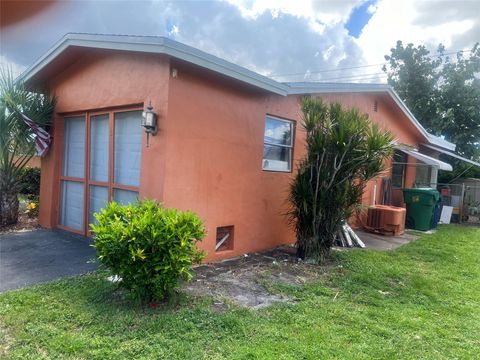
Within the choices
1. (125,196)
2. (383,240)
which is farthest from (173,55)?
(383,240)

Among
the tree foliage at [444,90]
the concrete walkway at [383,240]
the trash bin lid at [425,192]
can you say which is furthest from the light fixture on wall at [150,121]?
the tree foliage at [444,90]

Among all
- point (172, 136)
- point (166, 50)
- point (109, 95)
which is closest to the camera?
point (166, 50)

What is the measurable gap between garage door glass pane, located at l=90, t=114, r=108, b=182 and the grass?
8.83 ft

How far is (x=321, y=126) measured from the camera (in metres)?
6.60

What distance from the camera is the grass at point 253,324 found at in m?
3.28

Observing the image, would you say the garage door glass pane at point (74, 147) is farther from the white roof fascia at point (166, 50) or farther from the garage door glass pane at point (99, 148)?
the white roof fascia at point (166, 50)

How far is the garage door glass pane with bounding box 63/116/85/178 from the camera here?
777 cm

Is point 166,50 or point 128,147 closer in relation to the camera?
point 166,50

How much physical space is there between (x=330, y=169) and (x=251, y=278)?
258 centimetres

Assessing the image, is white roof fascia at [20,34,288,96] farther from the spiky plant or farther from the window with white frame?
the spiky plant

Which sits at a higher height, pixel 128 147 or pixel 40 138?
pixel 40 138

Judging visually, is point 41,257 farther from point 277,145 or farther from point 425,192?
point 425,192

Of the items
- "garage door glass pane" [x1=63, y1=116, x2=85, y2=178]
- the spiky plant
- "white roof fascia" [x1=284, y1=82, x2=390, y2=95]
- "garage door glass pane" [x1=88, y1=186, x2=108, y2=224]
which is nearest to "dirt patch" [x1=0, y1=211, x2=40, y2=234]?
"garage door glass pane" [x1=63, y1=116, x2=85, y2=178]

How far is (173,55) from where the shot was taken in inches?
202
